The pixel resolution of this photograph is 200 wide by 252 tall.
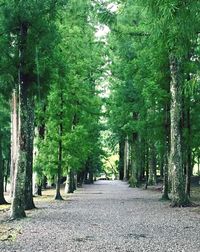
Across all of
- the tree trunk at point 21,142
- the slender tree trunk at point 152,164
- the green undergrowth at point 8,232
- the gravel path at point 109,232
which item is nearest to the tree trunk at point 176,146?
the gravel path at point 109,232

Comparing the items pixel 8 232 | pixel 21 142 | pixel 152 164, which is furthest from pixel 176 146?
pixel 152 164

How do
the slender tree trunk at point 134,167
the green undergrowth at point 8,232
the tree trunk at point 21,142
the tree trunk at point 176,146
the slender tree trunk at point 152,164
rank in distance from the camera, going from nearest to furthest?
the green undergrowth at point 8,232, the tree trunk at point 21,142, the tree trunk at point 176,146, the slender tree trunk at point 152,164, the slender tree trunk at point 134,167

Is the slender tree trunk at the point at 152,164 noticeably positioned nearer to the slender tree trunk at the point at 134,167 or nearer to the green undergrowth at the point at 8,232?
the slender tree trunk at the point at 134,167

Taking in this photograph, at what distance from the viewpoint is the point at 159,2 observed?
6344mm

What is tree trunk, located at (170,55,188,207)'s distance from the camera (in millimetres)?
18484

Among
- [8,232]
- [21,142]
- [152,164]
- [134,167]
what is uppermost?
[21,142]

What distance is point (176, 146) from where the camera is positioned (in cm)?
1869

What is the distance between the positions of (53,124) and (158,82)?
5909 millimetres

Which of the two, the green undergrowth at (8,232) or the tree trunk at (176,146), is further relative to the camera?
the tree trunk at (176,146)

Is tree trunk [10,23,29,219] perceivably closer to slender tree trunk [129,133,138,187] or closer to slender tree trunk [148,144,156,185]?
slender tree trunk [148,144,156,185]

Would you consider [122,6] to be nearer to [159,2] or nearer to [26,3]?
[26,3]

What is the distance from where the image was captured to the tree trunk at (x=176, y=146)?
728 inches

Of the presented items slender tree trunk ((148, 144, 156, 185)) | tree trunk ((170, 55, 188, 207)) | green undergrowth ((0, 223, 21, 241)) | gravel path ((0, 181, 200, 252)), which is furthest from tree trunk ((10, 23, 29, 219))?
slender tree trunk ((148, 144, 156, 185))

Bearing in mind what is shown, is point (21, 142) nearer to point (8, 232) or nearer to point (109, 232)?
point (8, 232)
